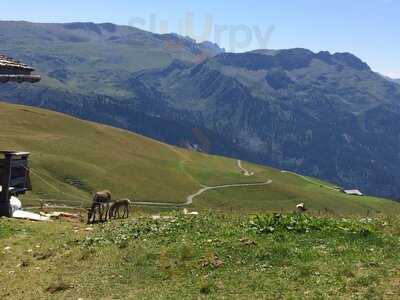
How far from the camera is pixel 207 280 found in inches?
762

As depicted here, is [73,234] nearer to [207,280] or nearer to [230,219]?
[230,219]

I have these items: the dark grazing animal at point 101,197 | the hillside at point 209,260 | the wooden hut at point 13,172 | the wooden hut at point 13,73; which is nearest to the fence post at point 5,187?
the wooden hut at point 13,172

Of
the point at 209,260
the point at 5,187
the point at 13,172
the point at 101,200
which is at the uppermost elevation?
the point at 13,172

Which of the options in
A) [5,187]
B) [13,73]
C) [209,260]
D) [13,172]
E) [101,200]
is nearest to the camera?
[209,260]

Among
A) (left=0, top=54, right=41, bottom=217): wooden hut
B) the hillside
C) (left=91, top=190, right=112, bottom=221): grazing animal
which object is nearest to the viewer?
the hillside

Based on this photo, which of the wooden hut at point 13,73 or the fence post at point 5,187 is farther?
the fence post at point 5,187

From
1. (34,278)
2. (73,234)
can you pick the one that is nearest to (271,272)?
(34,278)

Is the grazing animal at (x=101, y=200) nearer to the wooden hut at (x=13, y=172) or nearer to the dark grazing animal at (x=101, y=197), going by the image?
the dark grazing animal at (x=101, y=197)

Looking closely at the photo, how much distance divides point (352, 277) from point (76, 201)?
132136 millimetres

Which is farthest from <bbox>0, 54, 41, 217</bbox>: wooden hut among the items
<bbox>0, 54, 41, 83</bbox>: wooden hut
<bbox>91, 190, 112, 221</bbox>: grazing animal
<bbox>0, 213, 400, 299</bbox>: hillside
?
<bbox>0, 213, 400, 299</bbox>: hillside

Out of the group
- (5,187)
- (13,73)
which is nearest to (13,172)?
(5,187)

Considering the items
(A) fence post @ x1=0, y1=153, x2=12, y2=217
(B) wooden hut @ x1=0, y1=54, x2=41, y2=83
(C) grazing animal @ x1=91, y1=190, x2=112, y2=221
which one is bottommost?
(C) grazing animal @ x1=91, y1=190, x2=112, y2=221

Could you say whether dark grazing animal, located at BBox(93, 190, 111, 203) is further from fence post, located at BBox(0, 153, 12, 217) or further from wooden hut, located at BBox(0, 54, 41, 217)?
fence post, located at BBox(0, 153, 12, 217)

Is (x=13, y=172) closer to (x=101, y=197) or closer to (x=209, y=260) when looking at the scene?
(x=101, y=197)
